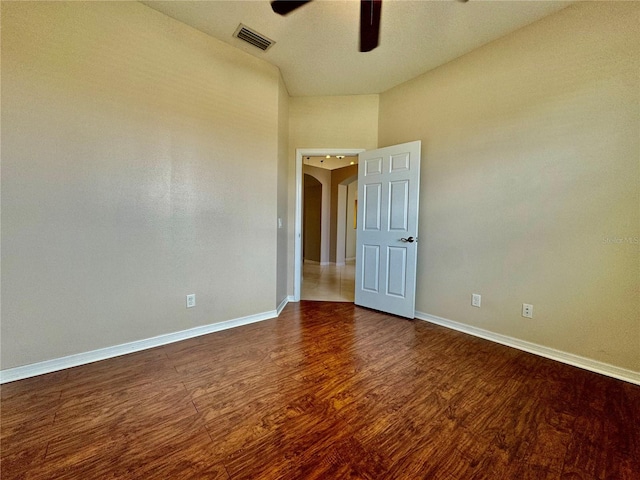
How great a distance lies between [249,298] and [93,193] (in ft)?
5.29

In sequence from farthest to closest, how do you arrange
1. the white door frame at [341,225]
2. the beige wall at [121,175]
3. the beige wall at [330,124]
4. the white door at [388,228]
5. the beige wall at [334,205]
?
the white door frame at [341,225] < the beige wall at [334,205] < the beige wall at [330,124] < the white door at [388,228] < the beige wall at [121,175]

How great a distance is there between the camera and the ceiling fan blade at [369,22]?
141 centimetres

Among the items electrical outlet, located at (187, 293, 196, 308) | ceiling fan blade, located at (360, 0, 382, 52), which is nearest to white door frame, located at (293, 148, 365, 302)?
electrical outlet, located at (187, 293, 196, 308)

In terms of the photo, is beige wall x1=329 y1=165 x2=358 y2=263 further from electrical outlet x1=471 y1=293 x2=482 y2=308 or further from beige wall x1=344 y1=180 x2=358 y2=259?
electrical outlet x1=471 y1=293 x2=482 y2=308

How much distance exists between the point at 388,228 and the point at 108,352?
2.93 meters

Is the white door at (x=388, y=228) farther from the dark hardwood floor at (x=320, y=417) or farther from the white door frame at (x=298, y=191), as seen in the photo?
the dark hardwood floor at (x=320, y=417)

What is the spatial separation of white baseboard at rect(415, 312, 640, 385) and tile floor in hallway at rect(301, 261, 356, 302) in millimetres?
1492

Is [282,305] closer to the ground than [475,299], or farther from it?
closer to the ground

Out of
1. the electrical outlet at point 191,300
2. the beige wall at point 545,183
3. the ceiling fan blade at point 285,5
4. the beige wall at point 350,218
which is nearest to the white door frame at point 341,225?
the beige wall at point 350,218

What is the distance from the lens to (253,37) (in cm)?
240

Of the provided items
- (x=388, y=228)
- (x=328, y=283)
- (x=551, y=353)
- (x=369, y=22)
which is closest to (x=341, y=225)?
(x=328, y=283)

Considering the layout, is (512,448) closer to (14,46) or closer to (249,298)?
(249,298)

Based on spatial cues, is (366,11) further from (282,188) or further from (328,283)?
(328,283)

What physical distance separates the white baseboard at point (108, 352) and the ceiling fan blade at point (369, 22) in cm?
263
